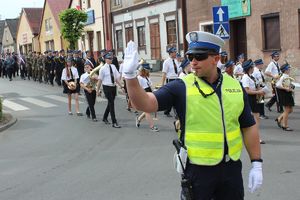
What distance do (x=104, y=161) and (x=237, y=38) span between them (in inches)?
710

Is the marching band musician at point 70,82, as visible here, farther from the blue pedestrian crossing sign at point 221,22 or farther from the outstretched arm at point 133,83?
the outstretched arm at point 133,83

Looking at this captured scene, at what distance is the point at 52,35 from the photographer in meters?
55.4

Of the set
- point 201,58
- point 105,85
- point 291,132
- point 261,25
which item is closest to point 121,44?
point 261,25

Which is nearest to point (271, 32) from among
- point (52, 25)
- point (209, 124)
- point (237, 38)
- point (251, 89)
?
point (237, 38)

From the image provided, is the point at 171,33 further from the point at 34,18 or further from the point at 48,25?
the point at 34,18

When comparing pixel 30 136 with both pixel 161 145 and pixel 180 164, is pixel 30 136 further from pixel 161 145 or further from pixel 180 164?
pixel 180 164

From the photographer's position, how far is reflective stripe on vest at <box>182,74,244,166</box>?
371 cm

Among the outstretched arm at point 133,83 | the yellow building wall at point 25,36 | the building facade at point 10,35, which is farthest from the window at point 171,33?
the building facade at point 10,35

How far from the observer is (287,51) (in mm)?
21250

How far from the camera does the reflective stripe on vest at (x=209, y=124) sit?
3.71m

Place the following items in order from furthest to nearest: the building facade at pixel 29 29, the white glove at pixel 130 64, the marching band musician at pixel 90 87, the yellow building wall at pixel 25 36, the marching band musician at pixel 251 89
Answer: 1. the building facade at pixel 29 29
2. the yellow building wall at pixel 25 36
3. the marching band musician at pixel 90 87
4. the marching band musician at pixel 251 89
5. the white glove at pixel 130 64

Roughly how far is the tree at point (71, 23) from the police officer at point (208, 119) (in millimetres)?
33268

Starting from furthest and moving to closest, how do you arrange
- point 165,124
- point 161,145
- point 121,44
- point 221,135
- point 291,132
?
point 121,44, point 165,124, point 291,132, point 161,145, point 221,135

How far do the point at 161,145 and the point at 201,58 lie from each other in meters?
6.23
